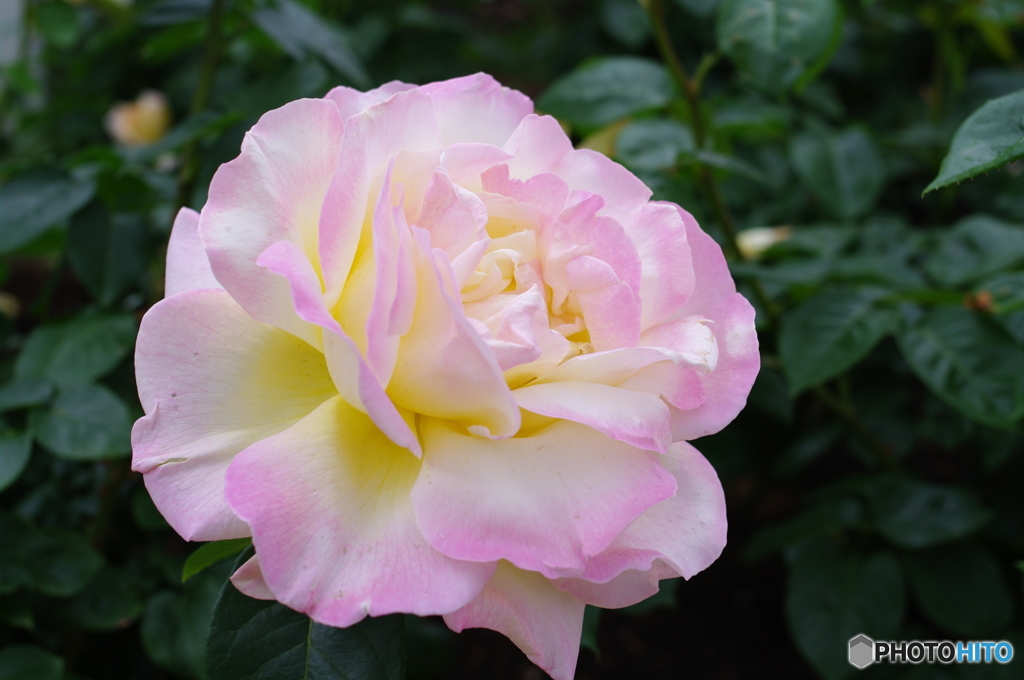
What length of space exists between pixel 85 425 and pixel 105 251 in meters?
0.24

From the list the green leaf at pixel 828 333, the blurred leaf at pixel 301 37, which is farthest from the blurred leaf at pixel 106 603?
the green leaf at pixel 828 333

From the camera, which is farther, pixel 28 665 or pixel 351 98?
pixel 28 665

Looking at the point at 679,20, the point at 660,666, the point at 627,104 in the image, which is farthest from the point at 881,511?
the point at 679,20

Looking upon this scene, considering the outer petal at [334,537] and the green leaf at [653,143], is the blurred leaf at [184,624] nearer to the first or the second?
the outer petal at [334,537]

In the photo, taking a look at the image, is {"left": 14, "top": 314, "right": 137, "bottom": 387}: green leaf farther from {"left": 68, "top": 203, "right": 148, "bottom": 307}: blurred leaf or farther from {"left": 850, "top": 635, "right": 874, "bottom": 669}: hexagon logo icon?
{"left": 850, "top": 635, "right": 874, "bottom": 669}: hexagon logo icon

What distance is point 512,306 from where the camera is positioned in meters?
0.42

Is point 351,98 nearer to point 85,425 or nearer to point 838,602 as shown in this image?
point 85,425

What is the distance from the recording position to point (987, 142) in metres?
0.48

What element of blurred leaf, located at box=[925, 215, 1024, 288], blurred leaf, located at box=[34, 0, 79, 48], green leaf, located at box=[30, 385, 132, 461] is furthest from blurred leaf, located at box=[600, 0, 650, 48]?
green leaf, located at box=[30, 385, 132, 461]

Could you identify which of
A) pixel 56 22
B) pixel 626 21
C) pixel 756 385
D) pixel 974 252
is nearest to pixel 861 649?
pixel 756 385

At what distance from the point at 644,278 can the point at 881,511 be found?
2.40 feet

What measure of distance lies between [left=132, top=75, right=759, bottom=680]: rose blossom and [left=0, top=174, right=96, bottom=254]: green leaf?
1.33ft

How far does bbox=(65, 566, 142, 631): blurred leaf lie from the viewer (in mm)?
755

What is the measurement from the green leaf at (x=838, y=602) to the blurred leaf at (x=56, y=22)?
1409mm
